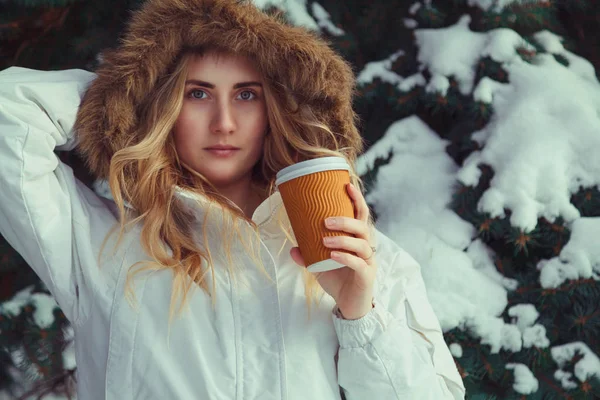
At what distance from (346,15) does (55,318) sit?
1531 millimetres

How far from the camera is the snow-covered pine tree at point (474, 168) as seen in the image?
2223 millimetres

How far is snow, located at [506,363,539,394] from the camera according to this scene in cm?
221

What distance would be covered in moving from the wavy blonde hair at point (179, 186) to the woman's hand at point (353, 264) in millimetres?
116

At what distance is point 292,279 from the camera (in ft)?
6.19

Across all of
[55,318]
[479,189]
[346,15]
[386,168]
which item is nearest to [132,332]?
[55,318]

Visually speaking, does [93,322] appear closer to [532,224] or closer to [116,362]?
[116,362]

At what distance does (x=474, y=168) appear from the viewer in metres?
2.32

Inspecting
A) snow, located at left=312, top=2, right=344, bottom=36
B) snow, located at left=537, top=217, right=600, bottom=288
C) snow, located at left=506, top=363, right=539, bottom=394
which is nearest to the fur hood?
snow, located at left=312, top=2, right=344, bottom=36

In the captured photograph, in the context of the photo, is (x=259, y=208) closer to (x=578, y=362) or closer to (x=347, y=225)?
(x=347, y=225)

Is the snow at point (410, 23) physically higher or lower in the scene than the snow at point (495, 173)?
higher

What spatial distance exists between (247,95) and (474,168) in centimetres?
86

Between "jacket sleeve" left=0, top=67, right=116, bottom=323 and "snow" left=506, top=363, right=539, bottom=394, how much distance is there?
4.63ft

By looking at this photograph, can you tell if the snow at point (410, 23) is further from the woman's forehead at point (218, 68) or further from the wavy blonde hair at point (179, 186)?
the woman's forehead at point (218, 68)

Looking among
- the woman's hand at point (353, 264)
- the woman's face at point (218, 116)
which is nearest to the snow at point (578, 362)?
the woman's hand at point (353, 264)
